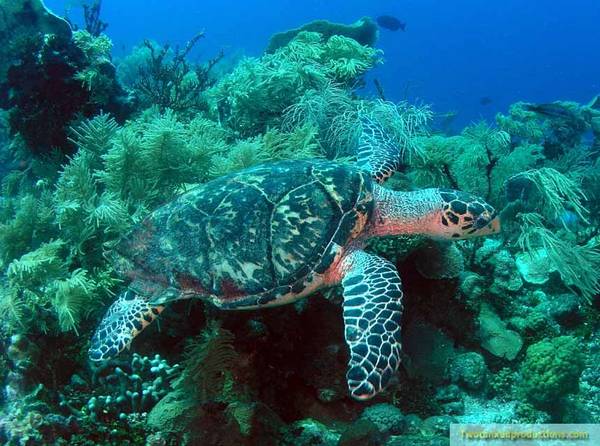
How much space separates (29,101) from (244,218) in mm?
4815

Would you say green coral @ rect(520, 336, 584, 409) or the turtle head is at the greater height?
the turtle head

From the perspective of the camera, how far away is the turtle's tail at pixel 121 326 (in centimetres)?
325

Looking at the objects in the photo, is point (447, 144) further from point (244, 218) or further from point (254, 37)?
point (254, 37)

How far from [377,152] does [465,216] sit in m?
1.38

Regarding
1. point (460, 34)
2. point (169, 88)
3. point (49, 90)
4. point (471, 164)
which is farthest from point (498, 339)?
point (460, 34)

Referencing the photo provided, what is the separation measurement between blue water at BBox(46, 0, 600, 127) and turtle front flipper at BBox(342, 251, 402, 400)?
241ft

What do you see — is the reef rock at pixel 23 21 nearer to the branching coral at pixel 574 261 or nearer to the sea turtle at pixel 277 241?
the sea turtle at pixel 277 241

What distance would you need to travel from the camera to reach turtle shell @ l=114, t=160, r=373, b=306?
3225 mm

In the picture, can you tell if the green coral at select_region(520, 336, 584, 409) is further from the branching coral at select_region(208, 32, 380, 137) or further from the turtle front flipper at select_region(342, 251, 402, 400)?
the branching coral at select_region(208, 32, 380, 137)

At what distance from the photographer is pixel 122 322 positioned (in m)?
3.38

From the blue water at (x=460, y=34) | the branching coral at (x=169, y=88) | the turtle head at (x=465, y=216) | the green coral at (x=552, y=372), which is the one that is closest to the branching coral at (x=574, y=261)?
the green coral at (x=552, y=372)

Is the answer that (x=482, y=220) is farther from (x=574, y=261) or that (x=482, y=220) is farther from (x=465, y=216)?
(x=574, y=261)

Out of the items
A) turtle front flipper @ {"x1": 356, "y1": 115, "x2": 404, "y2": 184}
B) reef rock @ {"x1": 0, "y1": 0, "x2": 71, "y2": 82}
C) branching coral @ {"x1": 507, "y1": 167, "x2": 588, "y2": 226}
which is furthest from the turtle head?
reef rock @ {"x1": 0, "y1": 0, "x2": 71, "y2": 82}

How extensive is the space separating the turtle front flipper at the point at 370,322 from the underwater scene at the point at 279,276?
0.01 m
